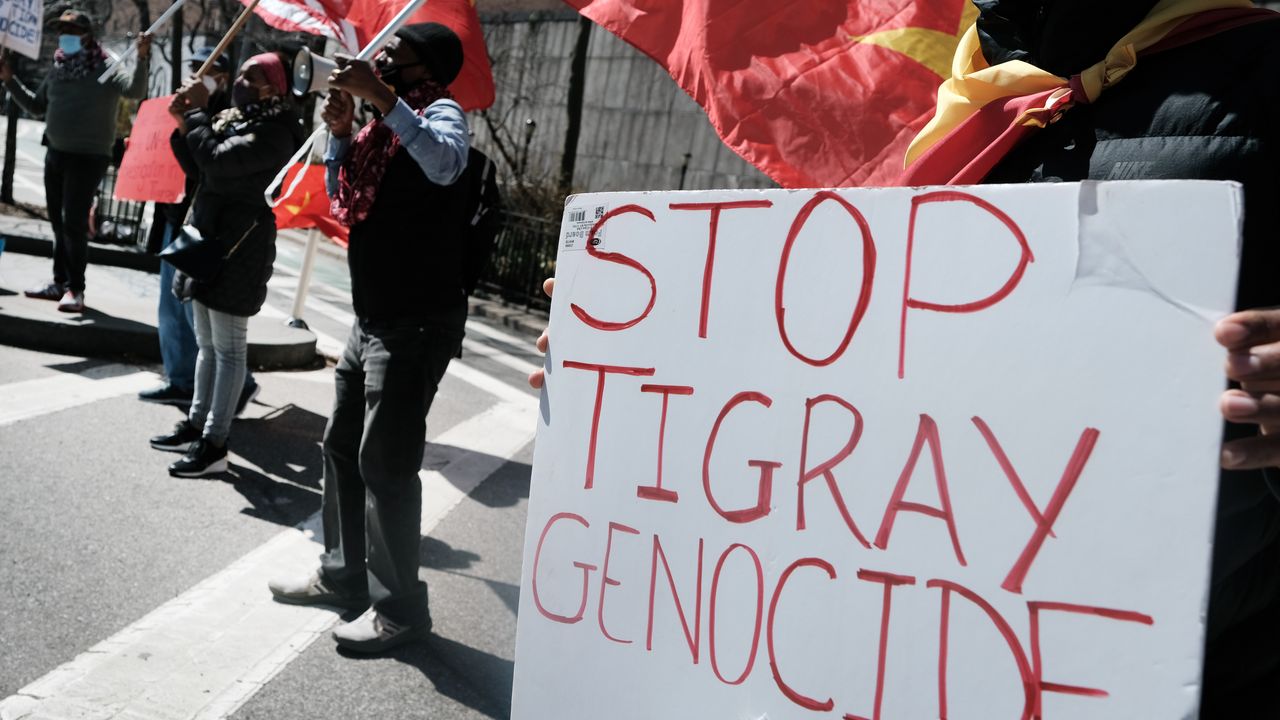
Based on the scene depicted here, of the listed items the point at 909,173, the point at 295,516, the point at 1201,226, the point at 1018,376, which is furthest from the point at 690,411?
the point at 295,516

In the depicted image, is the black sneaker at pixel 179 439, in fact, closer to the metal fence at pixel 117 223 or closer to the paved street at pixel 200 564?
the paved street at pixel 200 564

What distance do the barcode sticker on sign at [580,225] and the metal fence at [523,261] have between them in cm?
1264

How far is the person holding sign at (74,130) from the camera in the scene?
7.01 m

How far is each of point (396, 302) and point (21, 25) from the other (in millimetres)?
5983

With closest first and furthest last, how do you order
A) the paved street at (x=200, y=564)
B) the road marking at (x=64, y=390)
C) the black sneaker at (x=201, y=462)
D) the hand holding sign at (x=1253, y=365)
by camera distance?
the hand holding sign at (x=1253, y=365)
the paved street at (x=200, y=564)
the black sneaker at (x=201, y=462)
the road marking at (x=64, y=390)

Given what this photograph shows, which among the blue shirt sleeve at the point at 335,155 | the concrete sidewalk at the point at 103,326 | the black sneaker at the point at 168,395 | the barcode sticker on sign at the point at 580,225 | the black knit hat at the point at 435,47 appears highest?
the black knit hat at the point at 435,47

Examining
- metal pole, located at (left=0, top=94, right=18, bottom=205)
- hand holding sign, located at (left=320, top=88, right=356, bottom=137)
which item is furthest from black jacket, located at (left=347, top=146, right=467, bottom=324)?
metal pole, located at (left=0, top=94, right=18, bottom=205)

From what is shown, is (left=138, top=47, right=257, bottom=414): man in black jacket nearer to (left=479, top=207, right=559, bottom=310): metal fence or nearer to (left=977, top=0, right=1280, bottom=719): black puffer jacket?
(left=977, top=0, right=1280, bottom=719): black puffer jacket

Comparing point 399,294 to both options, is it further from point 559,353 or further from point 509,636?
point 559,353

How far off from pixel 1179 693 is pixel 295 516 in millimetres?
4089

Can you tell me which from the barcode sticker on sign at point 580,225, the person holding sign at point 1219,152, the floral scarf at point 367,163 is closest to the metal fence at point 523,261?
the floral scarf at point 367,163

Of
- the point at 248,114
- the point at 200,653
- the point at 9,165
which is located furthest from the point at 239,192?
the point at 9,165

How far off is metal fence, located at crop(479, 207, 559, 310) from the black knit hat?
34.9 feet

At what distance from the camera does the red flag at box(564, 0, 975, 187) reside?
2445mm
